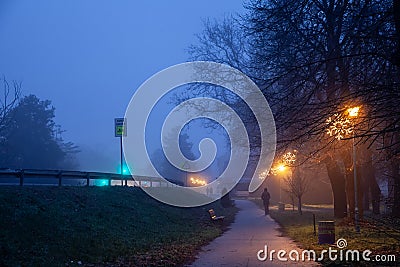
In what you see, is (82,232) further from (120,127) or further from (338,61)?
(120,127)

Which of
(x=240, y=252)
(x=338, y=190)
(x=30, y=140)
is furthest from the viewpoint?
(x=30, y=140)

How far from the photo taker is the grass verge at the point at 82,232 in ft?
38.1

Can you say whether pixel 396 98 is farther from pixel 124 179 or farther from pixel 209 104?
pixel 124 179

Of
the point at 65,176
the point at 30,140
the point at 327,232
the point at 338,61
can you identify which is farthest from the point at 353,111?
the point at 30,140

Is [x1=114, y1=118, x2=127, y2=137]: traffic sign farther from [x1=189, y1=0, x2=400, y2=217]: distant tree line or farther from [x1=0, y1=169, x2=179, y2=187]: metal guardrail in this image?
[x1=189, y1=0, x2=400, y2=217]: distant tree line

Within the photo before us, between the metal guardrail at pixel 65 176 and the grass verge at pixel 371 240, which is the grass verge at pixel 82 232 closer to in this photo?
the metal guardrail at pixel 65 176

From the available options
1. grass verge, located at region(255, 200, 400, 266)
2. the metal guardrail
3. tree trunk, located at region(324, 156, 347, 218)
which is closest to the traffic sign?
the metal guardrail

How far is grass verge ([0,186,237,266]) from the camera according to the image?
11602 mm

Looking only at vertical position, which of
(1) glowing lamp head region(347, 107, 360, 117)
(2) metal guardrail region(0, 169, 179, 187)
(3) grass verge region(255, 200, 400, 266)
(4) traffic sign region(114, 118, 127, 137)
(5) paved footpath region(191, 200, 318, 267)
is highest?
(4) traffic sign region(114, 118, 127, 137)

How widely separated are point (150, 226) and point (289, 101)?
43.6 ft

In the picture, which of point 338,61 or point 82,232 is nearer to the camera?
point 338,61

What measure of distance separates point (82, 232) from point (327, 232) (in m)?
7.59

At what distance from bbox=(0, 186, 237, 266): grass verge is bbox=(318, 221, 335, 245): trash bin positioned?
408 cm

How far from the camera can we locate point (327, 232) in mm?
15055
